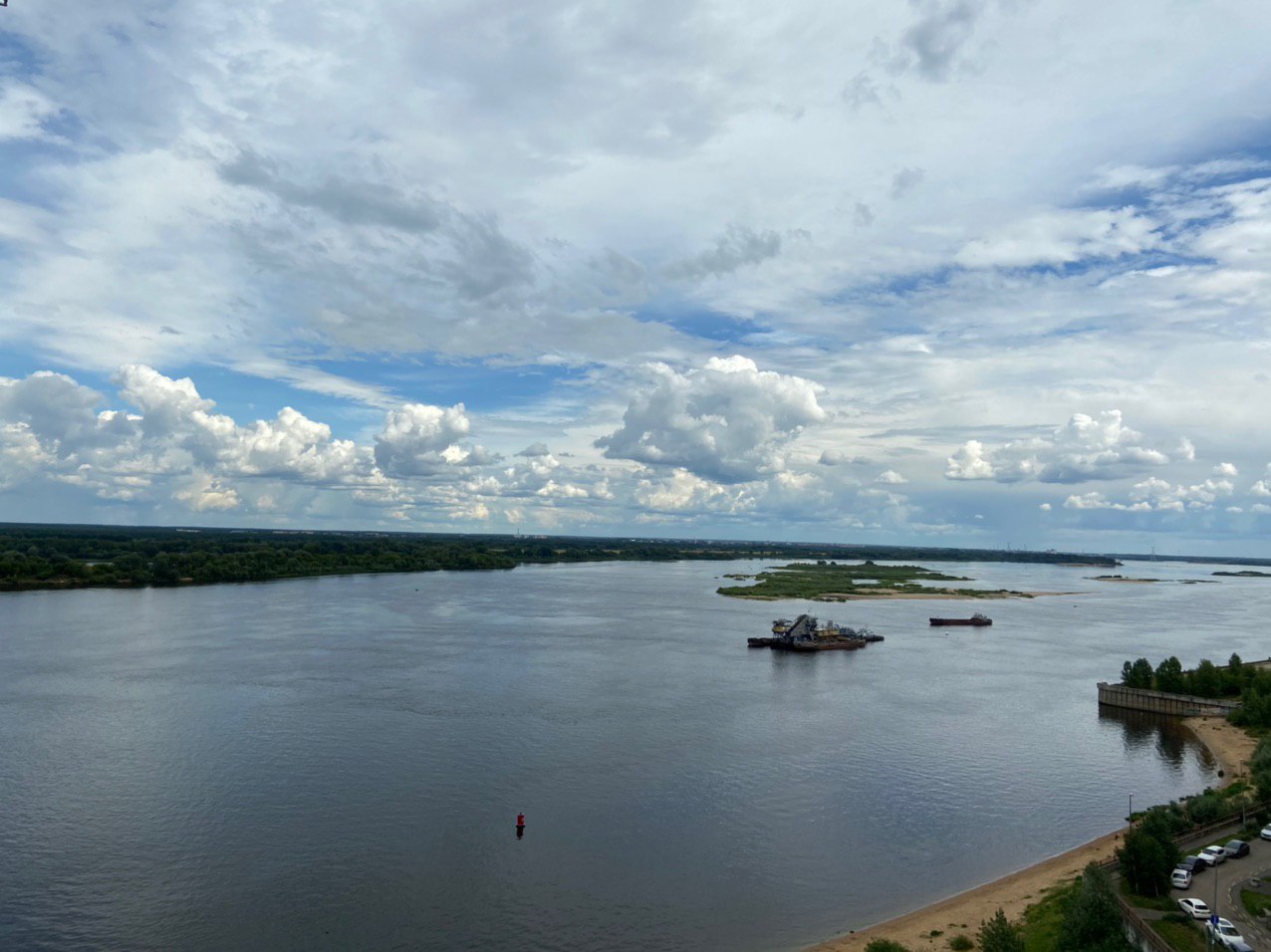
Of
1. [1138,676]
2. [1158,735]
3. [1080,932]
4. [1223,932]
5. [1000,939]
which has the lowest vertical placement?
[1158,735]

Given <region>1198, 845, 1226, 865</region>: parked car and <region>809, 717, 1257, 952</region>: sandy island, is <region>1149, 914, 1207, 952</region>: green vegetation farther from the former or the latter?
<region>1198, 845, 1226, 865</region>: parked car

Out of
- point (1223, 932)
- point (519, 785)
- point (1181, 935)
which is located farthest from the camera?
point (519, 785)

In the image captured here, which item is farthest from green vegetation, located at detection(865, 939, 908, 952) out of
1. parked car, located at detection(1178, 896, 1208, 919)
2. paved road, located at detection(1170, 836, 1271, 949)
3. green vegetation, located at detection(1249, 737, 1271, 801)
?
green vegetation, located at detection(1249, 737, 1271, 801)

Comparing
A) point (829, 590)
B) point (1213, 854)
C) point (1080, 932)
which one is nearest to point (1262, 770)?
point (1213, 854)

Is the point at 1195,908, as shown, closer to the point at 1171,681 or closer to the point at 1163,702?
the point at 1163,702

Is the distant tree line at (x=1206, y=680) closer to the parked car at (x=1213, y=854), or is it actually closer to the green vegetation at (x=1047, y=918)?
the parked car at (x=1213, y=854)

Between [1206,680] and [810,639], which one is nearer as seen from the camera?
[1206,680]
